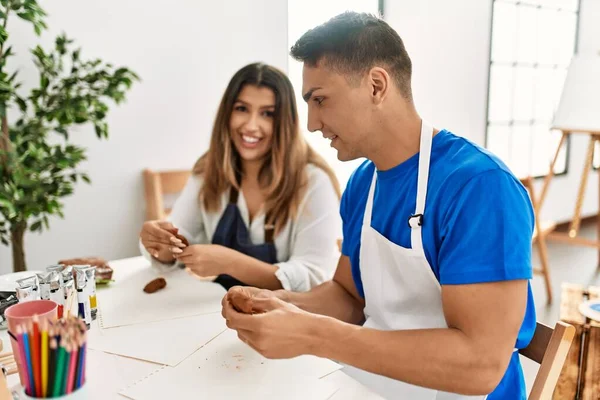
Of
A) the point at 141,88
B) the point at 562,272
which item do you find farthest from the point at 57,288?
the point at 562,272

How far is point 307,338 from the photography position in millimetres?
1094

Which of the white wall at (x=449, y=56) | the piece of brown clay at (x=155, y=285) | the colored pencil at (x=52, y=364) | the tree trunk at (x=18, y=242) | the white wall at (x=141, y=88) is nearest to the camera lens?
the colored pencil at (x=52, y=364)

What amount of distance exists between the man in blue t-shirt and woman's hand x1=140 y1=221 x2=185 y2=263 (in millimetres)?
484

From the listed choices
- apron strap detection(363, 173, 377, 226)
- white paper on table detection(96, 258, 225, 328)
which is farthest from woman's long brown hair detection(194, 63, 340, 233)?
apron strap detection(363, 173, 377, 226)

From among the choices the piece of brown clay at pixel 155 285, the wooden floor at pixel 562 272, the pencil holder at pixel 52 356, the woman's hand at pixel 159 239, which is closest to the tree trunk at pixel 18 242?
the woman's hand at pixel 159 239

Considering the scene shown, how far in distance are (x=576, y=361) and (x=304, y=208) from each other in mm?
1104

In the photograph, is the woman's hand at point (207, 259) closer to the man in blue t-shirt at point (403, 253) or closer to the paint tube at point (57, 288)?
the man in blue t-shirt at point (403, 253)

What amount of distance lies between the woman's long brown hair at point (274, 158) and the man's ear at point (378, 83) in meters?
0.75

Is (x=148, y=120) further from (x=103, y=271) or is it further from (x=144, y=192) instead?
(x=103, y=271)

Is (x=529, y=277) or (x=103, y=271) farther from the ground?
(x=529, y=277)

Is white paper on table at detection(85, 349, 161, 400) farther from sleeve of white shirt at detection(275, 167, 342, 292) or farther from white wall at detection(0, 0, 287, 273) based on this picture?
white wall at detection(0, 0, 287, 273)

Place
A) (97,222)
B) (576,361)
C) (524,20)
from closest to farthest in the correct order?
(576,361)
(97,222)
(524,20)

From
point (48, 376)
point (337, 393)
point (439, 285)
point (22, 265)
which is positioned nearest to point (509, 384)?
point (439, 285)

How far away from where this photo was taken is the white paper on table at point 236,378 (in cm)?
105
